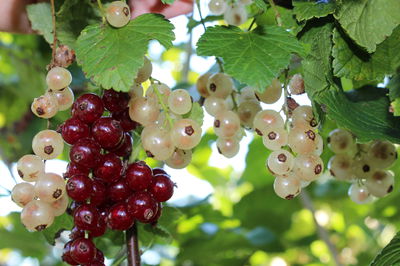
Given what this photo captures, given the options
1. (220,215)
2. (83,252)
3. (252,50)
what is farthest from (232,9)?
(220,215)

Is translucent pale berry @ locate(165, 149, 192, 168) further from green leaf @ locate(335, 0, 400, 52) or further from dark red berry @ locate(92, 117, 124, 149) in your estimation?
green leaf @ locate(335, 0, 400, 52)

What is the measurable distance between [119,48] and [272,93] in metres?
0.22

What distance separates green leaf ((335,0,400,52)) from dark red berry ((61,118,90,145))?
0.33 metres

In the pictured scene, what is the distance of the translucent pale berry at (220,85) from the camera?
2.71 ft

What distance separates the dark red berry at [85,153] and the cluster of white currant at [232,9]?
0.35 meters

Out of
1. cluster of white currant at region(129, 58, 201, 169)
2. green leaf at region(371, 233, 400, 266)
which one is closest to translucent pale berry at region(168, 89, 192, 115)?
cluster of white currant at region(129, 58, 201, 169)

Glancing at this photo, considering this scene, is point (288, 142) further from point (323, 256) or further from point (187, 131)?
point (323, 256)

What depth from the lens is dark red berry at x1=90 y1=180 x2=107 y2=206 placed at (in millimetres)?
667

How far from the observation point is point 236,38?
686 mm

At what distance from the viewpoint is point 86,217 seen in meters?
0.66

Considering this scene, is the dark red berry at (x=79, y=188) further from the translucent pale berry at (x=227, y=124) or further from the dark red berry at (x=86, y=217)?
the translucent pale berry at (x=227, y=124)

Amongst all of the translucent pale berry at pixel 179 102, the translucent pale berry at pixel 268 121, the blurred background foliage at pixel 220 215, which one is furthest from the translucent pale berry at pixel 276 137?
the blurred background foliage at pixel 220 215

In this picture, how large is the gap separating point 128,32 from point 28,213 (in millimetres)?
246

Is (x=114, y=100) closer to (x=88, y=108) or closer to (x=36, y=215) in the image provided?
(x=88, y=108)
